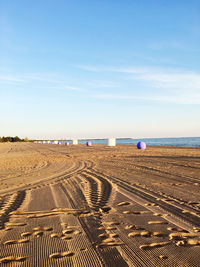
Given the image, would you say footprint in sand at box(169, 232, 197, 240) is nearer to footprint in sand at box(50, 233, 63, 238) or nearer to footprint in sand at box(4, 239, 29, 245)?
footprint in sand at box(50, 233, 63, 238)

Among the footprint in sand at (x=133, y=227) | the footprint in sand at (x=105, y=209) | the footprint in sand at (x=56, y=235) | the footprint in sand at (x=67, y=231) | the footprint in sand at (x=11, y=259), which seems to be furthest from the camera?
the footprint in sand at (x=105, y=209)

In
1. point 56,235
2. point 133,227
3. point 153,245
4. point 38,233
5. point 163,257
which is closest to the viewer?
point 163,257

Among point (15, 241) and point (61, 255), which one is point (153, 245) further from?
point (15, 241)

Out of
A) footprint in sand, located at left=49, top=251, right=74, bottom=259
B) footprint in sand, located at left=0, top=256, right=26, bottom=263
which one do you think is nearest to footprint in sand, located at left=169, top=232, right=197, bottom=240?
footprint in sand, located at left=49, top=251, right=74, bottom=259

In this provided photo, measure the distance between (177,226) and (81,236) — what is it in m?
1.45

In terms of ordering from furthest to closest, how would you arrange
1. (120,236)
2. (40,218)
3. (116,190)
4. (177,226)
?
(116,190)
(40,218)
(177,226)
(120,236)

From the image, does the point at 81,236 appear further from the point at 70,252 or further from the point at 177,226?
the point at 177,226

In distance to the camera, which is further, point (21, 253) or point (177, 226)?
point (177, 226)

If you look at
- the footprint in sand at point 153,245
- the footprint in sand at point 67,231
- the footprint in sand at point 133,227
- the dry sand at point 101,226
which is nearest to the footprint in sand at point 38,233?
the dry sand at point 101,226

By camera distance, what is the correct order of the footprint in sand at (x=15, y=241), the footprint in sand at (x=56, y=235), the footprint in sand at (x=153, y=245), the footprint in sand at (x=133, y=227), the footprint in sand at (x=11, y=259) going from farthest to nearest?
1. the footprint in sand at (x=133, y=227)
2. the footprint in sand at (x=56, y=235)
3. the footprint in sand at (x=15, y=241)
4. the footprint in sand at (x=153, y=245)
5. the footprint in sand at (x=11, y=259)

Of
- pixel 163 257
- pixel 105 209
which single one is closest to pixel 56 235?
pixel 105 209

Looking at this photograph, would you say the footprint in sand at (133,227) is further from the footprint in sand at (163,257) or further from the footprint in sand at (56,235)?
the footprint in sand at (56,235)

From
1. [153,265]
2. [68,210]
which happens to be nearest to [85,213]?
[68,210]

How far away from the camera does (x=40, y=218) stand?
3.41 metres
